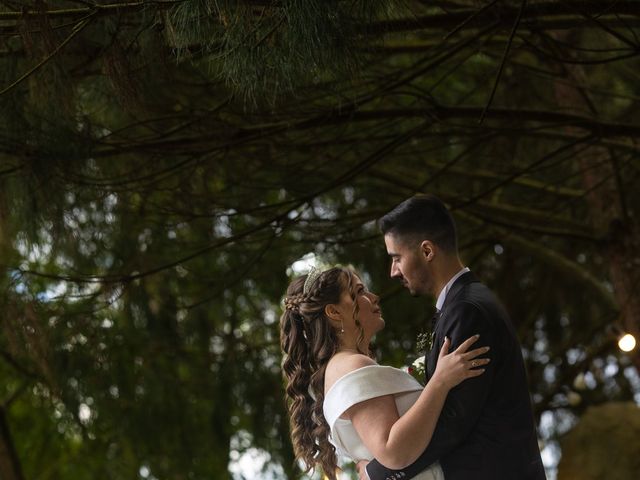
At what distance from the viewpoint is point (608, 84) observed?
7.86 meters

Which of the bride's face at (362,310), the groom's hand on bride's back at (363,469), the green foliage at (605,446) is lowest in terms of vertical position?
the green foliage at (605,446)

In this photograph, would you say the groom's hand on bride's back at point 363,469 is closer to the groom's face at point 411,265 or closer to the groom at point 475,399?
the groom at point 475,399

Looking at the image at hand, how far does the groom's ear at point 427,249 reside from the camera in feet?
10.2

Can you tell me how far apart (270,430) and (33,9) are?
18.1 feet

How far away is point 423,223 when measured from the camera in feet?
10.2

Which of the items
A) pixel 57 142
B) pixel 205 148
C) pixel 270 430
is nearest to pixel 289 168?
pixel 205 148

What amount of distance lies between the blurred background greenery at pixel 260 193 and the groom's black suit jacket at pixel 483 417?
2.74 ft

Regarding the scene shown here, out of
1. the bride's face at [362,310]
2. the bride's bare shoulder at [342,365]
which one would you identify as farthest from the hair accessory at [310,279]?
the bride's bare shoulder at [342,365]

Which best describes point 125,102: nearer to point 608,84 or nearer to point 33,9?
point 33,9

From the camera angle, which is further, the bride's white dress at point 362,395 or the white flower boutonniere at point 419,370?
the white flower boutonniere at point 419,370

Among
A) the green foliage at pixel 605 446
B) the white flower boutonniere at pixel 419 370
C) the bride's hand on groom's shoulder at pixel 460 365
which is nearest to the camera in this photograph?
the bride's hand on groom's shoulder at pixel 460 365

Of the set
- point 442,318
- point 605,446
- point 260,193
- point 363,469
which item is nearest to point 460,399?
point 442,318

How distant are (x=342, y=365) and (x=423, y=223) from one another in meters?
0.47

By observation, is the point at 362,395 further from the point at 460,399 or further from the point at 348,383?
the point at 460,399
